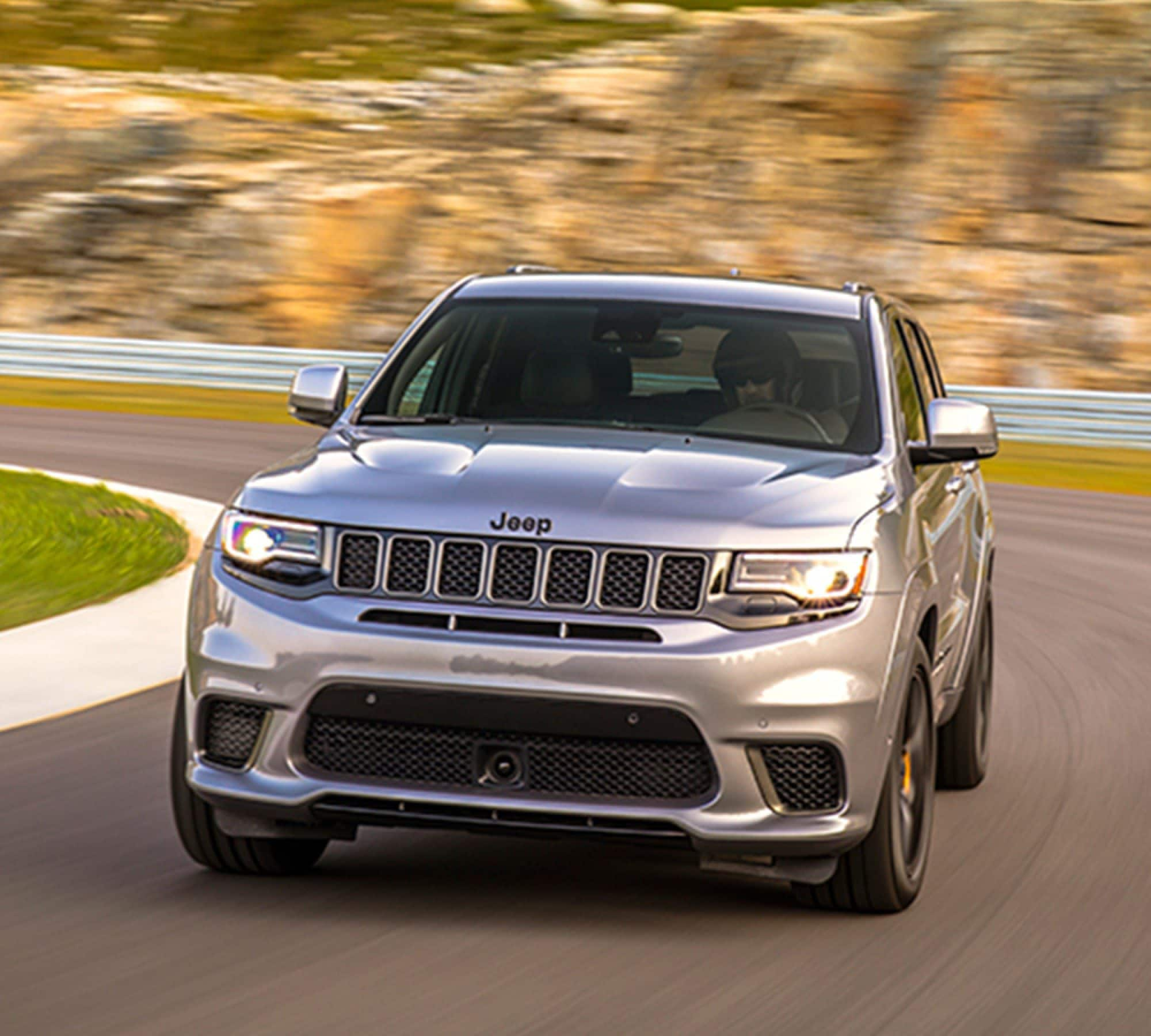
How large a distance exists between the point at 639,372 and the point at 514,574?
1.73 m

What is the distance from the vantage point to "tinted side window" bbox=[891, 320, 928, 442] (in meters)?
7.34

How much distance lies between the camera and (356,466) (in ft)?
19.9

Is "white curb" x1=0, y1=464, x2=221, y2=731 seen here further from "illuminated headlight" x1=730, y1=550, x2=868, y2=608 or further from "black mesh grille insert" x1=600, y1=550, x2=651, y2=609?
"illuminated headlight" x1=730, y1=550, x2=868, y2=608

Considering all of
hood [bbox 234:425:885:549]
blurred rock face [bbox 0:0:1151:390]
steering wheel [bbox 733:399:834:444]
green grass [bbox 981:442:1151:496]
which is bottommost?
blurred rock face [bbox 0:0:1151:390]

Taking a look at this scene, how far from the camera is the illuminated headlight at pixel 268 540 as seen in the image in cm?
Result: 577

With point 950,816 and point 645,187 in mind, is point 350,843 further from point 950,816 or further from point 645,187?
point 645,187

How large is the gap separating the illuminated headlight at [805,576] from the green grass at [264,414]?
1634cm

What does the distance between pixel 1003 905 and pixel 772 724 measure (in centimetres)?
114

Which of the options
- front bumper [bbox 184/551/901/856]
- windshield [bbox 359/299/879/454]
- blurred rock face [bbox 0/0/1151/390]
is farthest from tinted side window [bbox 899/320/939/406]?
blurred rock face [bbox 0/0/1151/390]

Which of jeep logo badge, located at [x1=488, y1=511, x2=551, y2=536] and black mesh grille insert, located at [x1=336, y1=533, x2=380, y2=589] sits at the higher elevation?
jeep logo badge, located at [x1=488, y1=511, x2=551, y2=536]

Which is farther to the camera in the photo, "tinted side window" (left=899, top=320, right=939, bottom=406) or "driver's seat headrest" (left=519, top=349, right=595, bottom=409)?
"tinted side window" (left=899, top=320, right=939, bottom=406)

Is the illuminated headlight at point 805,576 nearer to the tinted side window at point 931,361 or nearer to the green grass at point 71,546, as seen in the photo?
the tinted side window at point 931,361

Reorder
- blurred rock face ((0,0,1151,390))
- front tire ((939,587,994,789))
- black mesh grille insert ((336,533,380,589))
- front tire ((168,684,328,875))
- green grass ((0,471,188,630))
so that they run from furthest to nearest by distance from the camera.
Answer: blurred rock face ((0,0,1151,390)) → green grass ((0,471,188,630)) → front tire ((939,587,994,789)) → front tire ((168,684,328,875)) → black mesh grille insert ((336,533,380,589))

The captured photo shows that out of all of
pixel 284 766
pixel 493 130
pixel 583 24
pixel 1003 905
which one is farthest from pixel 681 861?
pixel 583 24
